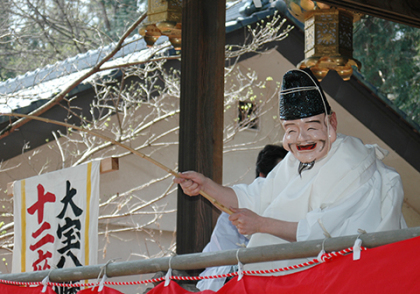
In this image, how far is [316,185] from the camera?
2301 millimetres

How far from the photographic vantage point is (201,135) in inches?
106

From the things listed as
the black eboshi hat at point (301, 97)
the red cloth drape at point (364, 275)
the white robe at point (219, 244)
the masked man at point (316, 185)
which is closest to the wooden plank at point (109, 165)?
the white robe at point (219, 244)

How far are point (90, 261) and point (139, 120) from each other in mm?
3131

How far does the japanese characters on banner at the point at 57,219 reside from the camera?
372cm

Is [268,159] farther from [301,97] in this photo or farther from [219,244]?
[301,97]

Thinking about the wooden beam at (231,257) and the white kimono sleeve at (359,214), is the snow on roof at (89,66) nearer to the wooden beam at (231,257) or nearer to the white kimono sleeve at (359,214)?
the wooden beam at (231,257)

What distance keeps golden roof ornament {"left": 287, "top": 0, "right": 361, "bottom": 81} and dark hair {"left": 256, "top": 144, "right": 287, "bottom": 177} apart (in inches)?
20.7

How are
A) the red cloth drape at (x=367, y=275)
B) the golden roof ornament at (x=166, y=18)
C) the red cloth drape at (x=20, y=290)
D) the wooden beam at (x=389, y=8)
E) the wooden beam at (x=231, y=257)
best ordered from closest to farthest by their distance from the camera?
1. the red cloth drape at (x=367, y=275)
2. the wooden beam at (x=231, y=257)
3. the red cloth drape at (x=20, y=290)
4. the wooden beam at (x=389, y=8)
5. the golden roof ornament at (x=166, y=18)

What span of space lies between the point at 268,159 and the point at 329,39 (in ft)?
2.69

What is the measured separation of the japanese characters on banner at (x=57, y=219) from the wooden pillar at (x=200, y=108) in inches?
45.5

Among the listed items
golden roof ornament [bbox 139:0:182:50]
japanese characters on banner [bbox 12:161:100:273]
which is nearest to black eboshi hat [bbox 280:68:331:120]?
golden roof ornament [bbox 139:0:182:50]

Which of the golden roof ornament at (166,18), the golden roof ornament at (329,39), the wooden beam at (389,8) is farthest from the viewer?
the golden roof ornament at (329,39)

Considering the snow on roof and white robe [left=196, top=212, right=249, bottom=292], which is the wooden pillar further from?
the snow on roof

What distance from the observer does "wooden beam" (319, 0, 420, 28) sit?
8.99 feet
